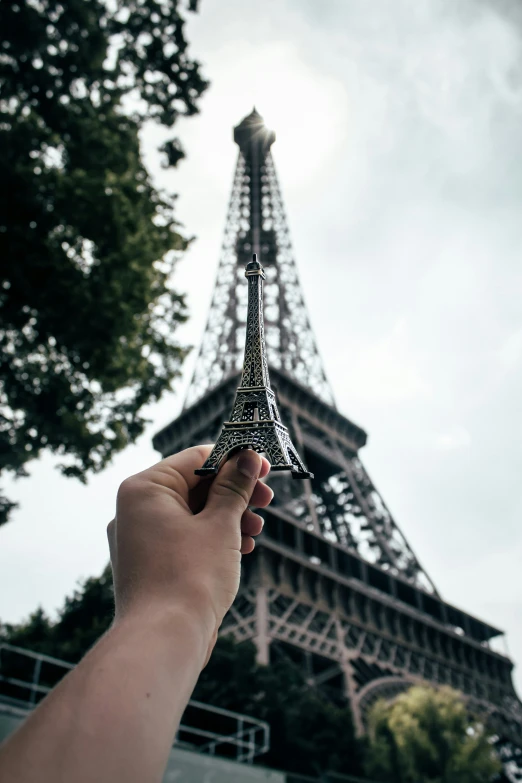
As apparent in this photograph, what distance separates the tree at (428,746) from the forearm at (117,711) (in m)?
16.6

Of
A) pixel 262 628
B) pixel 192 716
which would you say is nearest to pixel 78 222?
pixel 192 716

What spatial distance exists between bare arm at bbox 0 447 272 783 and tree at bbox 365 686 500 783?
16.4 meters

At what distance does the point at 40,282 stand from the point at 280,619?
1420 cm

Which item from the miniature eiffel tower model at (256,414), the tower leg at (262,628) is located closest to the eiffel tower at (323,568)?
the tower leg at (262,628)

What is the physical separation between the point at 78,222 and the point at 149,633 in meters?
8.77

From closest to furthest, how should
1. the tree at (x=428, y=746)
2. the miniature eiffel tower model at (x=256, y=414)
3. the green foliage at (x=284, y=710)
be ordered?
1. the miniature eiffel tower model at (x=256, y=414)
2. the green foliage at (x=284, y=710)
3. the tree at (x=428, y=746)

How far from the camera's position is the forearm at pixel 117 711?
Result: 40.3 inches

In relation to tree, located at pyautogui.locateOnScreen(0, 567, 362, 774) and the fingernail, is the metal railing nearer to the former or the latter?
tree, located at pyautogui.locateOnScreen(0, 567, 362, 774)

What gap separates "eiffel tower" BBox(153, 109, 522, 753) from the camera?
66.2 feet

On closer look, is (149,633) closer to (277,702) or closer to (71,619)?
(277,702)

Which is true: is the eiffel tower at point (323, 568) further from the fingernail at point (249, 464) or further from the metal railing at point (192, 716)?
the fingernail at point (249, 464)

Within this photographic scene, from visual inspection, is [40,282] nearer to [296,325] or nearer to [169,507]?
[169,507]

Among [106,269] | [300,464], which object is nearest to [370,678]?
[106,269]

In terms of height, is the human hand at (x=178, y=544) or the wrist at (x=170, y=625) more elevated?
the human hand at (x=178, y=544)
